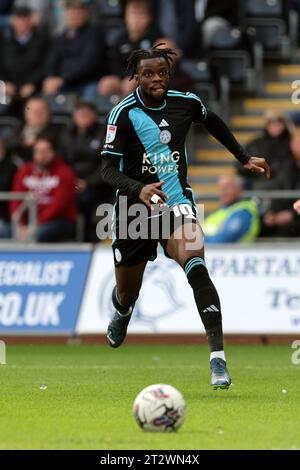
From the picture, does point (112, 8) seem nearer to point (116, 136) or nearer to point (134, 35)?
point (134, 35)

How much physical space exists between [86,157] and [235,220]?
2.81m

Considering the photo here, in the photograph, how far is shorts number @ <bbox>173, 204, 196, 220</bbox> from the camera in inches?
426

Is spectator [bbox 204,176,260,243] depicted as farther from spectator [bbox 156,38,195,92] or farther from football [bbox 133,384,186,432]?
football [bbox 133,384,186,432]

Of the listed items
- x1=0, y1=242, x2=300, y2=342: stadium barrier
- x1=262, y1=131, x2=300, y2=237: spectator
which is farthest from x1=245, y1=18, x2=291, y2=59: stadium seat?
x1=0, y1=242, x2=300, y2=342: stadium barrier

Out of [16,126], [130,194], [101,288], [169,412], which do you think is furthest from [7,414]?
[16,126]

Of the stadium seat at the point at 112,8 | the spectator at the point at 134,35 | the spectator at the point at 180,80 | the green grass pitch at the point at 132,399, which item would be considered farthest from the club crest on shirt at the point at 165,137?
the stadium seat at the point at 112,8

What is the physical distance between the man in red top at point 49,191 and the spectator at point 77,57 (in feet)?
8.46

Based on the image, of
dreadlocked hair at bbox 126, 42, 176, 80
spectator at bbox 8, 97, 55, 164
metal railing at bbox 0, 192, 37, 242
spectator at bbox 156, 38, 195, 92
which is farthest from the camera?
spectator at bbox 8, 97, 55, 164

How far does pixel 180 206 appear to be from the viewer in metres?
10.9

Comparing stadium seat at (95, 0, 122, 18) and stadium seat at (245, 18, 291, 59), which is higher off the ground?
stadium seat at (95, 0, 122, 18)

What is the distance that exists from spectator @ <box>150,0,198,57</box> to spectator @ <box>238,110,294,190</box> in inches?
124

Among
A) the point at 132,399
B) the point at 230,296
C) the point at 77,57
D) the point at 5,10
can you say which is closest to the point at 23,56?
the point at 77,57

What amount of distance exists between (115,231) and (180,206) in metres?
0.78

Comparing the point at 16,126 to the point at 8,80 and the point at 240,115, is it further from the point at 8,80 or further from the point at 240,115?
the point at 240,115
